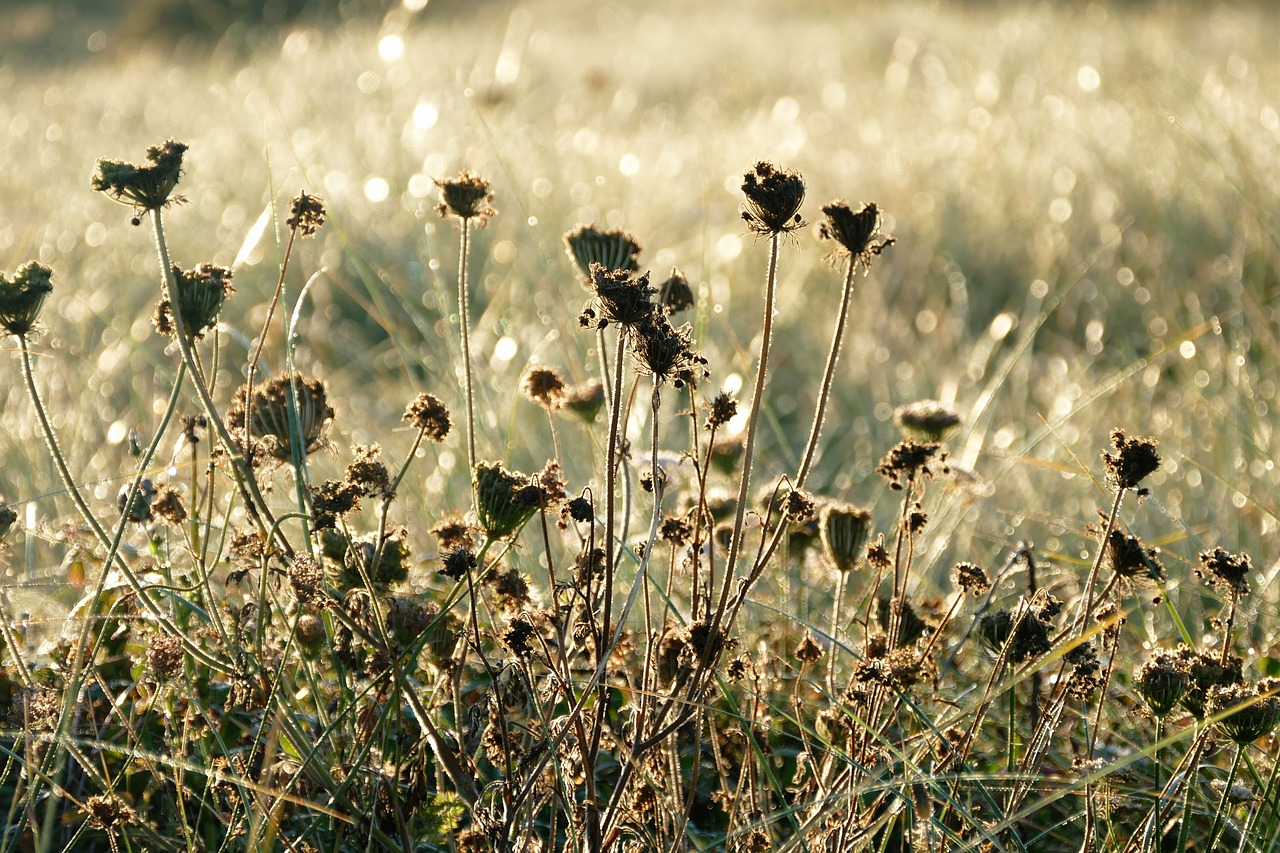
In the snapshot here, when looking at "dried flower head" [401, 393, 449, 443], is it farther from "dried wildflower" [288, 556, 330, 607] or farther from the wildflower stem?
the wildflower stem

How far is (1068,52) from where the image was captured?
8.43 m

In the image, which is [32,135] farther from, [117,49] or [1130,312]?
[117,49]

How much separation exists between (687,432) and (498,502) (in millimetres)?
2236

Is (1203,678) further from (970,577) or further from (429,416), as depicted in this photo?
(429,416)

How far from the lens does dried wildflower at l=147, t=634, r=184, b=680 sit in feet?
4.72

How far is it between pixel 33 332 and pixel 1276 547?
7.76ft

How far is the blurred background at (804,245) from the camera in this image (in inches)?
121

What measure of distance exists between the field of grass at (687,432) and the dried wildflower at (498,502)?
0.08ft

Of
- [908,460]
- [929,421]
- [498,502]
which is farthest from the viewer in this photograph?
[929,421]

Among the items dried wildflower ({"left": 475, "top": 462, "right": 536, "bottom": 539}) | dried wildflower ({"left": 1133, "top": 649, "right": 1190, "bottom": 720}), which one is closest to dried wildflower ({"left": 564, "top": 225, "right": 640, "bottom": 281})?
dried wildflower ({"left": 475, "top": 462, "right": 536, "bottom": 539})

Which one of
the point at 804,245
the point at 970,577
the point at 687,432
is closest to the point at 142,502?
the point at 970,577

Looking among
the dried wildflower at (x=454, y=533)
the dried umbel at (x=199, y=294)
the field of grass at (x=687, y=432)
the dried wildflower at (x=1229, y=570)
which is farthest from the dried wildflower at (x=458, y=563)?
the dried wildflower at (x=1229, y=570)

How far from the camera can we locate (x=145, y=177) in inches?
54.2

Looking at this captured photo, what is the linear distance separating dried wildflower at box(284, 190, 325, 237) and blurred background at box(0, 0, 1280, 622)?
12.2 inches
